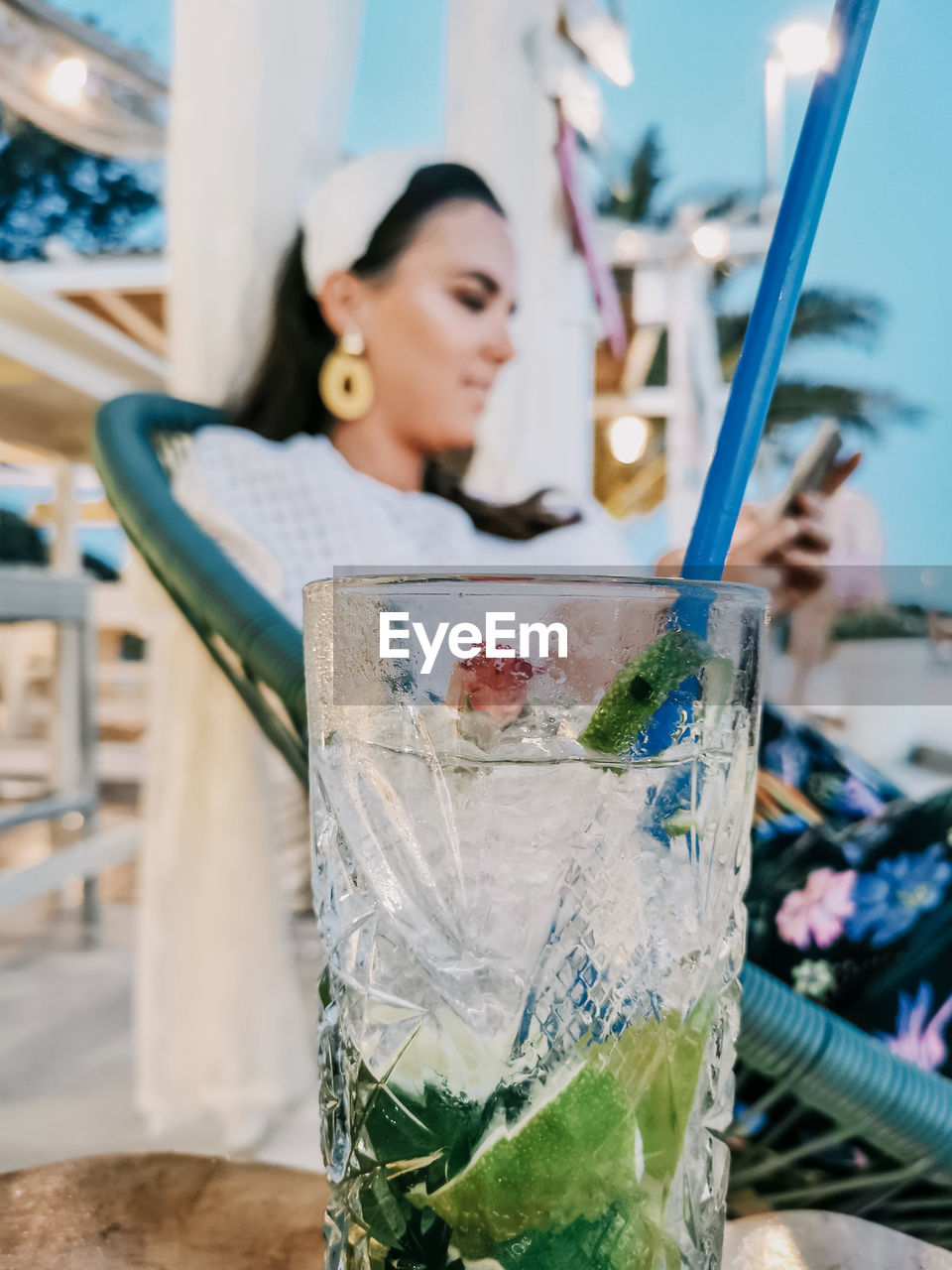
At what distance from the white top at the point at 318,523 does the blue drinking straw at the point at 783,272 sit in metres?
0.87

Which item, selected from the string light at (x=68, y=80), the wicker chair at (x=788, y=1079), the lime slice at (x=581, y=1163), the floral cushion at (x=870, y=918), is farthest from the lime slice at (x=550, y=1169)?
the string light at (x=68, y=80)

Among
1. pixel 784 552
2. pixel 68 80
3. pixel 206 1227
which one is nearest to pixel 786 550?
pixel 784 552

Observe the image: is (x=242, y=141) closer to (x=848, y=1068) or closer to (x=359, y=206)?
(x=359, y=206)

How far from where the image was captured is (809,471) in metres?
1.29

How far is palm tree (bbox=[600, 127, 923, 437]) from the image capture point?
139cm

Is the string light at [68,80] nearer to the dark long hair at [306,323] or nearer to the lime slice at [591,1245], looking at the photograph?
the dark long hair at [306,323]

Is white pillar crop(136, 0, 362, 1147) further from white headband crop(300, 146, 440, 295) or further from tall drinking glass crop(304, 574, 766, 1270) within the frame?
tall drinking glass crop(304, 574, 766, 1270)

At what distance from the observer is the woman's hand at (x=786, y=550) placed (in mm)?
1266

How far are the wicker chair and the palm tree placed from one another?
0.96 m

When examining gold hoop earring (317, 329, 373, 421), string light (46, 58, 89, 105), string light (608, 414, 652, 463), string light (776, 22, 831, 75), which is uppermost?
string light (46, 58, 89, 105)

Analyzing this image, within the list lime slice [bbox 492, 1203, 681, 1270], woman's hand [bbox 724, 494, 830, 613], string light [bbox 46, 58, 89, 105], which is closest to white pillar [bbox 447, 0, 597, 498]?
woman's hand [bbox 724, 494, 830, 613]

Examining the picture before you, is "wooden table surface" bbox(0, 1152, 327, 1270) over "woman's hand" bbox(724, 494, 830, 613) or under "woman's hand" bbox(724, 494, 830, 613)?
under

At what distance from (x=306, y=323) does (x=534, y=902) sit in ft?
3.88

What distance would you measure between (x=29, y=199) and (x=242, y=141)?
0.54m
